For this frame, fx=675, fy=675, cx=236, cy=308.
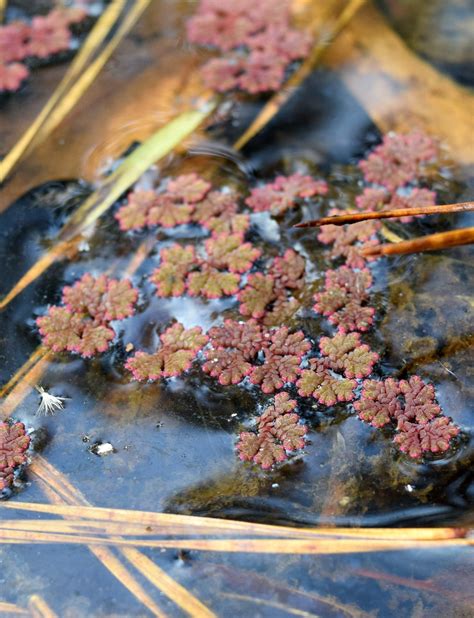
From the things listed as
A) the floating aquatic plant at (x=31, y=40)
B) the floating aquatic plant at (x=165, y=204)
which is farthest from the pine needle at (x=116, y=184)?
the floating aquatic plant at (x=31, y=40)

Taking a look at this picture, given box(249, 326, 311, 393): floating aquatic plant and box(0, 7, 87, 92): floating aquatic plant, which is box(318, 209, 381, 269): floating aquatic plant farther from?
box(0, 7, 87, 92): floating aquatic plant

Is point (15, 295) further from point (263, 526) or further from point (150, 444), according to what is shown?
point (263, 526)

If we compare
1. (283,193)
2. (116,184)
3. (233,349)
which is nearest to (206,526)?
(233,349)

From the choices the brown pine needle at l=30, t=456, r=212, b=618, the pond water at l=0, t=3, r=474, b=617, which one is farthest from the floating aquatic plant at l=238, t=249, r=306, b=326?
the brown pine needle at l=30, t=456, r=212, b=618

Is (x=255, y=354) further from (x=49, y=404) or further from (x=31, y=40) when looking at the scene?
(x=31, y=40)

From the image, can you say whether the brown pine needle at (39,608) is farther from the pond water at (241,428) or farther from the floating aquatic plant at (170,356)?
the floating aquatic plant at (170,356)

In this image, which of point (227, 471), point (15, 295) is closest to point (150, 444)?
point (227, 471)
